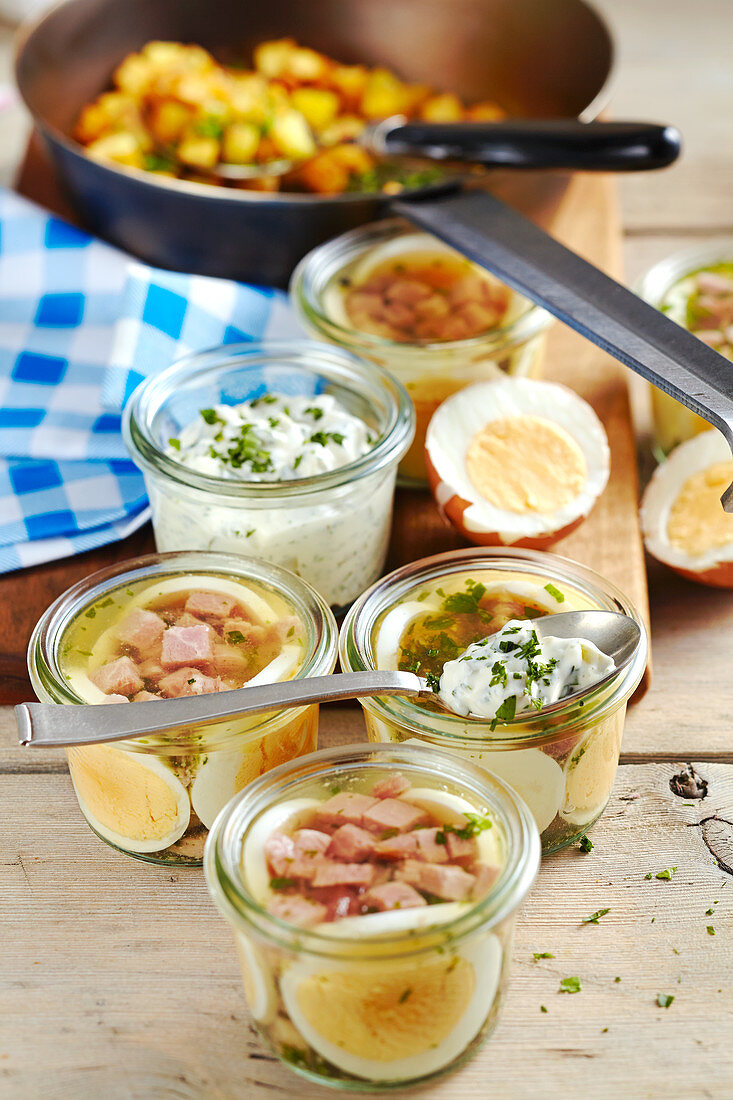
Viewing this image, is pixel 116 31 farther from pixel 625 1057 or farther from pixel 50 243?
pixel 625 1057

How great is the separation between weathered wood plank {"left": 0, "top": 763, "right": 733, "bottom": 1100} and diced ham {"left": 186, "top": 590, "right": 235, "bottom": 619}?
1.28ft

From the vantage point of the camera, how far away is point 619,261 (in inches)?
121

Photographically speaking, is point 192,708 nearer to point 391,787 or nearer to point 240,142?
point 391,787

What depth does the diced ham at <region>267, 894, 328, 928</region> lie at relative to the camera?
1358 mm

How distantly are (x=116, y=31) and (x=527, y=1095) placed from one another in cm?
302

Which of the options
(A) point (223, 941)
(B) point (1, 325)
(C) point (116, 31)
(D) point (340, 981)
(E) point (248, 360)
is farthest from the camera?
(C) point (116, 31)

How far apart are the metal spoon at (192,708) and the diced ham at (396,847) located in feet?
0.77

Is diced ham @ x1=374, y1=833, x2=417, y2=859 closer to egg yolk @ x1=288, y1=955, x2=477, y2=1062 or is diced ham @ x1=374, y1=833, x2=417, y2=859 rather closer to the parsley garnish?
egg yolk @ x1=288, y1=955, x2=477, y2=1062

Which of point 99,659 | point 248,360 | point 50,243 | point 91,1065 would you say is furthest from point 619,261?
point 91,1065

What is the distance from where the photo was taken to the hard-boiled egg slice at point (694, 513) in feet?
7.07

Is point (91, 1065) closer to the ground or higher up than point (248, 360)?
closer to the ground

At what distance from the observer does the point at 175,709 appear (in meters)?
1.58

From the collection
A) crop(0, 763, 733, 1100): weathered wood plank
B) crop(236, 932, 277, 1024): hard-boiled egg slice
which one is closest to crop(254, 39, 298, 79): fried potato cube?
crop(0, 763, 733, 1100): weathered wood plank

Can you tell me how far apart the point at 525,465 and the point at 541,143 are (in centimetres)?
80
